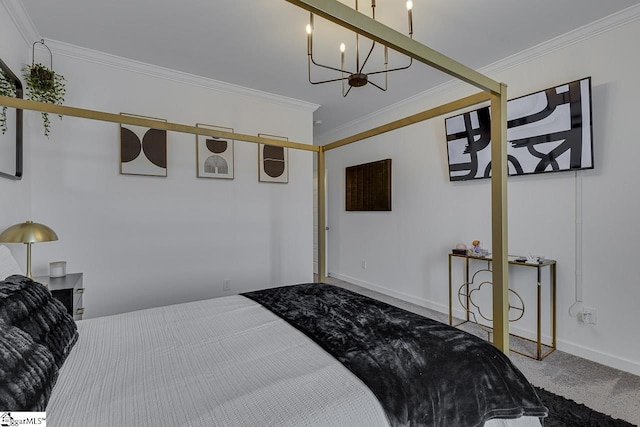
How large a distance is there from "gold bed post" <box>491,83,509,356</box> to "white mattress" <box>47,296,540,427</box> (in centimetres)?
38

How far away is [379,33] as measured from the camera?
3.13 ft

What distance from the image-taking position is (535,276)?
2.58m

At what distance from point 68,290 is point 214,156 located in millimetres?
1771

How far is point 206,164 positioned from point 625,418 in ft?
12.0

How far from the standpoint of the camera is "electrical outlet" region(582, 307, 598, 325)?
226cm

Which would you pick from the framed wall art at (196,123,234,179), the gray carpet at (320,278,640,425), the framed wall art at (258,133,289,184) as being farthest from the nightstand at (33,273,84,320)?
the gray carpet at (320,278,640,425)

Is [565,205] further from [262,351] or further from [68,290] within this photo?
[68,290]

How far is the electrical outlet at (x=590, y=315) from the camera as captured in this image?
2260mm

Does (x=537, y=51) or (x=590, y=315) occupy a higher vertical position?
(x=537, y=51)

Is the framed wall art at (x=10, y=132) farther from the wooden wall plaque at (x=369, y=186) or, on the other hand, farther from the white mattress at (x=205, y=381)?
the wooden wall plaque at (x=369, y=186)

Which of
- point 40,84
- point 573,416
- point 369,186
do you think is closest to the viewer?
point 573,416

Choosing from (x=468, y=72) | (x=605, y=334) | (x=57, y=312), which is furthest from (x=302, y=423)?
(x=605, y=334)

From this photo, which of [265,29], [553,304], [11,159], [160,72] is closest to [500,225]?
[553,304]

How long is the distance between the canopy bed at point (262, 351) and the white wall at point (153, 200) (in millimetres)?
1315
